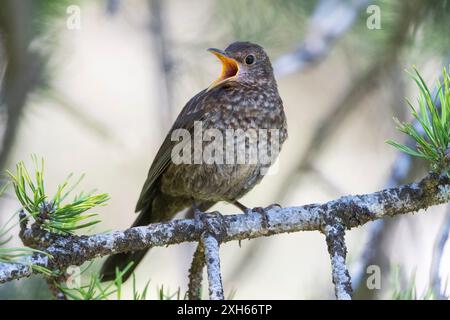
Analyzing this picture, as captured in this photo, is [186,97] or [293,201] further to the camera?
[293,201]

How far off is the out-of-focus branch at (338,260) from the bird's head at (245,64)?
1748 mm

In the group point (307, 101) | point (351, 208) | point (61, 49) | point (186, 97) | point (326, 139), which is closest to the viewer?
point (351, 208)

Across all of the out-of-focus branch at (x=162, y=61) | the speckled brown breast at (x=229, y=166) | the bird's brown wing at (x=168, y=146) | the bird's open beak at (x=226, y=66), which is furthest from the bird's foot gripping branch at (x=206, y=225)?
the bird's open beak at (x=226, y=66)

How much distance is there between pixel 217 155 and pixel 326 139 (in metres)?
0.96

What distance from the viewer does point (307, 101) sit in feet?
20.2

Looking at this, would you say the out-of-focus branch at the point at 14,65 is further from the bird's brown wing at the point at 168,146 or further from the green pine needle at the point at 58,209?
the green pine needle at the point at 58,209

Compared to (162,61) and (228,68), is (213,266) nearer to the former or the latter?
(162,61)

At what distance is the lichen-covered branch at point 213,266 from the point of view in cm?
229

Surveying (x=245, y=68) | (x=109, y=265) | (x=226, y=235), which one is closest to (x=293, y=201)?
(x=245, y=68)

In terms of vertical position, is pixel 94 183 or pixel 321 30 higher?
pixel 321 30

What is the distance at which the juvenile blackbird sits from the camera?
3.87m

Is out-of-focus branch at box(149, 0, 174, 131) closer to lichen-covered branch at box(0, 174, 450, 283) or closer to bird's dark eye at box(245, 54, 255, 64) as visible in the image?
bird's dark eye at box(245, 54, 255, 64)

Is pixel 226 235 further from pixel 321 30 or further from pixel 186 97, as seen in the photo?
pixel 186 97
